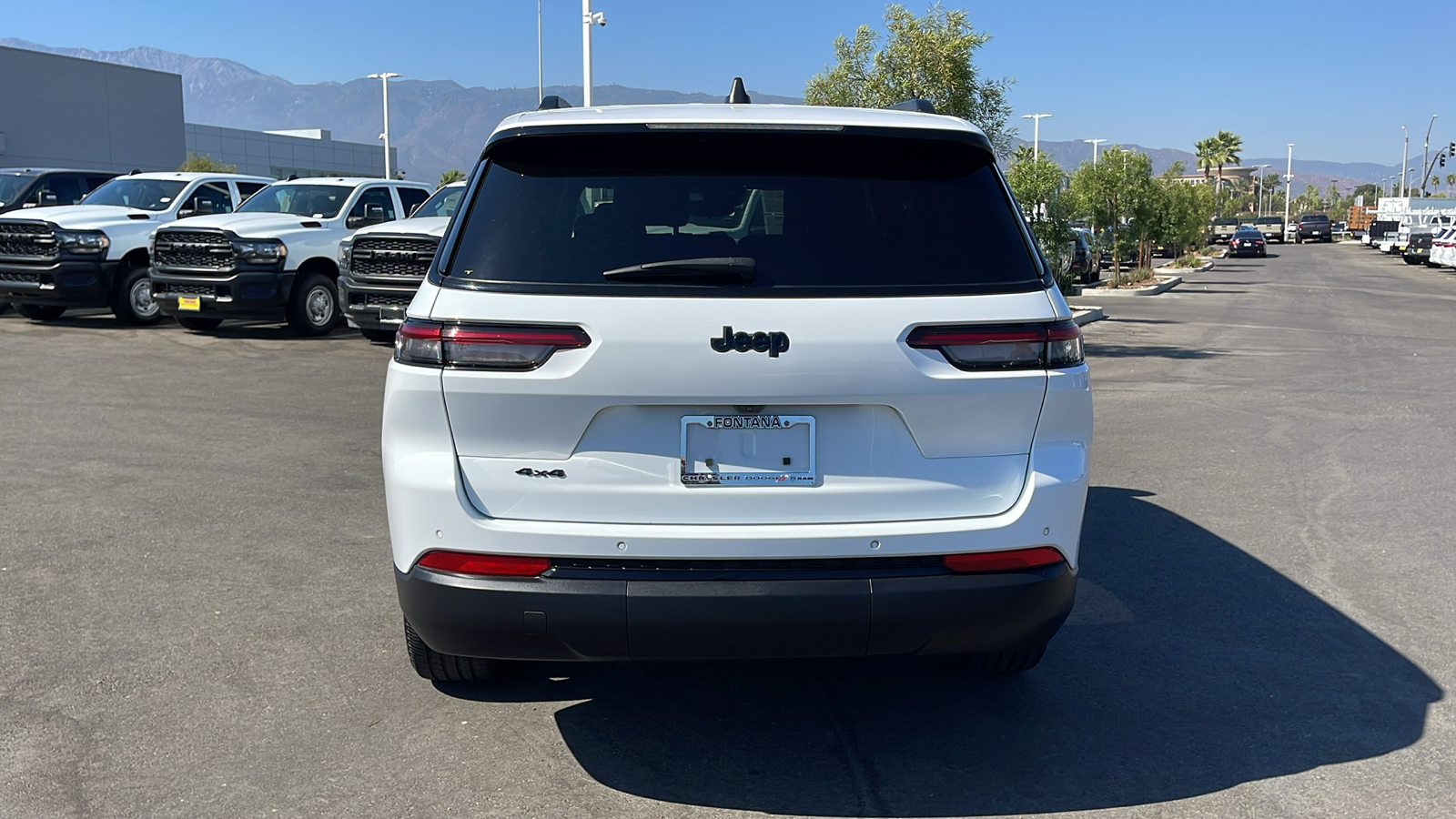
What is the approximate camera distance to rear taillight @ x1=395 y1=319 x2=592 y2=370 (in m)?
3.29

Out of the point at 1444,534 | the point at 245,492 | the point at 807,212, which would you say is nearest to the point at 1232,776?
the point at 807,212

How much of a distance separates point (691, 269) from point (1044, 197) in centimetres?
1764

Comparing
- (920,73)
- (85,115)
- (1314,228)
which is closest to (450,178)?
(920,73)

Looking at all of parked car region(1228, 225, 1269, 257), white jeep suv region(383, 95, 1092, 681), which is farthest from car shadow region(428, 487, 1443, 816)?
parked car region(1228, 225, 1269, 257)

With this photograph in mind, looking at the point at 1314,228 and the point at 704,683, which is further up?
the point at 1314,228

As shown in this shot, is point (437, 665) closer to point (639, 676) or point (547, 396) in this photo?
point (639, 676)

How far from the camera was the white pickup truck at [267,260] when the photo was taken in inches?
623

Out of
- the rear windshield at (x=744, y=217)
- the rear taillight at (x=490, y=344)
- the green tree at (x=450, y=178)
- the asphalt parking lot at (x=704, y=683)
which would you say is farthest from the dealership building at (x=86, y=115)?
the rear taillight at (x=490, y=344)

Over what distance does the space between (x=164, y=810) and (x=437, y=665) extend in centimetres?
98

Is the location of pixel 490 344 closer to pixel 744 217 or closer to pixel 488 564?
pixel 488 564

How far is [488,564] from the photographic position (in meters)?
3.38

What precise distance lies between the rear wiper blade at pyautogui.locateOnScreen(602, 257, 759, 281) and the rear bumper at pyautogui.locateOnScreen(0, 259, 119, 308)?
15809 millimetres

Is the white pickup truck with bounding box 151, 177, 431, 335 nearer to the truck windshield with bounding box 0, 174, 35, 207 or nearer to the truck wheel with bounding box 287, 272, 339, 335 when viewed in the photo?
the truck wheel with bounding box 287, 272, 339, 335

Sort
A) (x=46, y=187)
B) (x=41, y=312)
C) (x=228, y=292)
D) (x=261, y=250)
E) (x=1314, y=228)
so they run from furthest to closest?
1. (x=1314, y=228)
2. (x=46, y=187)
3. (x=41, y=312)
4. (x=261, y=250)
5. (x=228, y=292)
